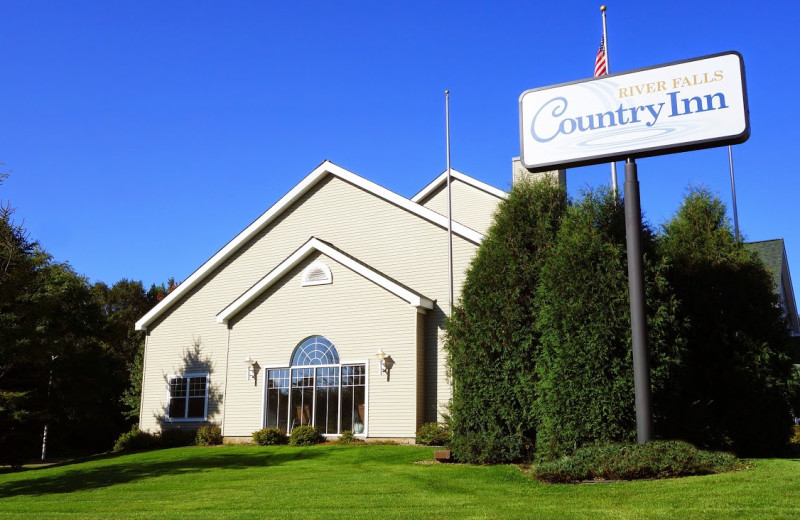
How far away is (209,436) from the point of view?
72.9 ft

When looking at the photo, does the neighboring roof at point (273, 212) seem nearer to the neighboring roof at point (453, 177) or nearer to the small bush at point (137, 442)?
the small bush at point (137, 442)

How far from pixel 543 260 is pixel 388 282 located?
22.1 ft

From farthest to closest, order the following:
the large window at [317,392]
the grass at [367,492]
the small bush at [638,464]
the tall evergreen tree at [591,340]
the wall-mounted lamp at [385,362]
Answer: the large window at [317,392], the wall-mounted lamp at [385,362], the tall evergreen tree at [591,340], the small bush at [638,464], the grass at [367,492]

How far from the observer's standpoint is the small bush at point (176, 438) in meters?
22.9

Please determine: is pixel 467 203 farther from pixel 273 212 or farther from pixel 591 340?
pixel 591 340

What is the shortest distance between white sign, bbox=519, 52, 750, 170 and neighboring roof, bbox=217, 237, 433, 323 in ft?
25.6

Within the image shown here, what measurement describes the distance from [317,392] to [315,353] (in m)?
1.15

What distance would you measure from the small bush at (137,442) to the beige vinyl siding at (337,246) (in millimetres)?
1340

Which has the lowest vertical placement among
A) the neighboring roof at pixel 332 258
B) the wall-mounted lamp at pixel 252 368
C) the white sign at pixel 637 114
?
the wall-mounted lamp at pixel 252 368

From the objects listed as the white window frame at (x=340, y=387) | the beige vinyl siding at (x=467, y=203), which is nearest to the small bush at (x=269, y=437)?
the white window frame at (x=340, y=387)

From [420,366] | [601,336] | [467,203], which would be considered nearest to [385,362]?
[420,366]

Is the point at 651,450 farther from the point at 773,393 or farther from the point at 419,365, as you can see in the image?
the point at 419,365

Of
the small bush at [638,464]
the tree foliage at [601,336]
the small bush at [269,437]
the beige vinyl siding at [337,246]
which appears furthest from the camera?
the beige vinyl siding at [337,246]

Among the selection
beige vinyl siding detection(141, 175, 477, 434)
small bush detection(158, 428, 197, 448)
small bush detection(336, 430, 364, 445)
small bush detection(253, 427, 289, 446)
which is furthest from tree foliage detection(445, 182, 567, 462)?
small bush detection(158, 428, 197, 448)
